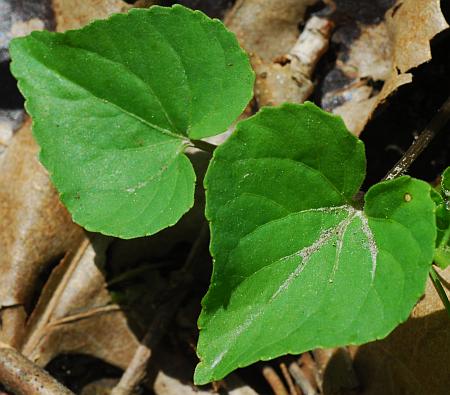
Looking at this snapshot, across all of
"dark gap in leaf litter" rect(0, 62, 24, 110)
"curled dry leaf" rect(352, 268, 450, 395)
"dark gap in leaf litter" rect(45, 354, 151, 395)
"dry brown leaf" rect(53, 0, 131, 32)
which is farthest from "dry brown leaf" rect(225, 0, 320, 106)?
"dark gap in leaf litter" rect(45, 354, 151, 395)

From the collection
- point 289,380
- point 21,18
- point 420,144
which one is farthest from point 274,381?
point 21,18

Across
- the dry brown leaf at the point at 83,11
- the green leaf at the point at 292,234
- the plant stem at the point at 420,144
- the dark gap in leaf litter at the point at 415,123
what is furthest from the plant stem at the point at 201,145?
the dry brown leaf at the point at 83,11

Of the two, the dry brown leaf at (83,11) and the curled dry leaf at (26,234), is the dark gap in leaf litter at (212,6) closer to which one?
the dry brown leaf at (83,11)

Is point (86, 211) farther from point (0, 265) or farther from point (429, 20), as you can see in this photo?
point (429, 20)

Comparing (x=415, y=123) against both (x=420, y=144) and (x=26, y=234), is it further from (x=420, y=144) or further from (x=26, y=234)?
(x=26, y=234)

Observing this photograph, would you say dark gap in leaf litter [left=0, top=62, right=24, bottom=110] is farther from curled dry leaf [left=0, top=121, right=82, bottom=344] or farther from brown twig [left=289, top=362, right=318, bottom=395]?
brown twig [left=289, top=362, right=318, bottom=395]

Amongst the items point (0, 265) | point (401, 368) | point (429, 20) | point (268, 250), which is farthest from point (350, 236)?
point (0, 265)
